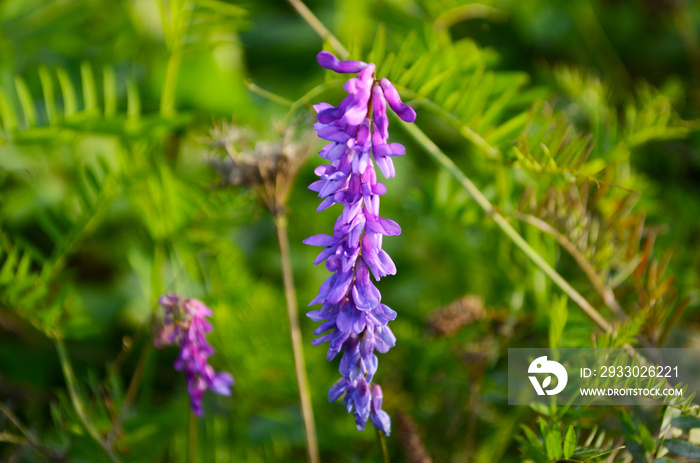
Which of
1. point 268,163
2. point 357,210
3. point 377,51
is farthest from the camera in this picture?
point 268,163

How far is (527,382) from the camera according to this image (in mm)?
995

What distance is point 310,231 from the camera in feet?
5.56

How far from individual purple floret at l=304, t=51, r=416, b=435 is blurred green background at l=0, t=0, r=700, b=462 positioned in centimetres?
22

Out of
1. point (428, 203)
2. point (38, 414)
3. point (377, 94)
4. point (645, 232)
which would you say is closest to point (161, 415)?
point (38, 414)

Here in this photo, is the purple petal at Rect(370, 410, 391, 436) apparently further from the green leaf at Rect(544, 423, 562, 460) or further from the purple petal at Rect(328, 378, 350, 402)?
the green leaf at Rect(544, 423, 562, 460)

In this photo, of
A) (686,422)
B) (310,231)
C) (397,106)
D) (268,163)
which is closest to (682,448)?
(686,422)

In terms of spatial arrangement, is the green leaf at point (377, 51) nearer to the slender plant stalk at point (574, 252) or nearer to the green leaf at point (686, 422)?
the slender plant stalk at point (574, 252)

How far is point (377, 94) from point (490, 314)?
2.14 ft

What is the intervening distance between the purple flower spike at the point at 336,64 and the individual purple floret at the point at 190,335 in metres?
0.37

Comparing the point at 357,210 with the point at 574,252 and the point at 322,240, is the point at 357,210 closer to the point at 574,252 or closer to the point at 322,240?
the point at 322,240

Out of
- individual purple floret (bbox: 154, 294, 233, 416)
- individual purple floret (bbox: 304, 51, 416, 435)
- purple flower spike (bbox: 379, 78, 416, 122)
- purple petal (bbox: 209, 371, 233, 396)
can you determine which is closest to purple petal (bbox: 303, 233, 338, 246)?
individual purple floret (bbox: 304, 51, 416, 435)

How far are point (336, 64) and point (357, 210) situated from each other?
5.9 inches

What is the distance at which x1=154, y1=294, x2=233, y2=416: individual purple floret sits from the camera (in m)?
0.76

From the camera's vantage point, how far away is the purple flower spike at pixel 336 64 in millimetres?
563
